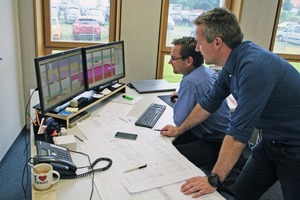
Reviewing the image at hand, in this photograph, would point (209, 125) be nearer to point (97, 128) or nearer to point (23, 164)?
point (97, 128)

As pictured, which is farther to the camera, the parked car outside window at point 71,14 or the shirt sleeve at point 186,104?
the parked car outside window at point 71,14

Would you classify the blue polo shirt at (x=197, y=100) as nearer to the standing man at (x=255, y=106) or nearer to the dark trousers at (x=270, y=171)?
the standing man at (x=255, y=106)

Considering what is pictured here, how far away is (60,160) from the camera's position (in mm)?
1329

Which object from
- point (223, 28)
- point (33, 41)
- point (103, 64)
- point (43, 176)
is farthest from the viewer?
point (33, 41)

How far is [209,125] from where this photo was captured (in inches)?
80.4

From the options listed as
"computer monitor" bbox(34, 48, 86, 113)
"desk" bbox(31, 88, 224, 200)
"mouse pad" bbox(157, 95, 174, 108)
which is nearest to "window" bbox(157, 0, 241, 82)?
"mouse pad" bbox(157, 95, 174, 108)

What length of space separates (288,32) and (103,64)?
9.02ft

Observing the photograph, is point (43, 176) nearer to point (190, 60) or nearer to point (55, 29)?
point (190, 60)

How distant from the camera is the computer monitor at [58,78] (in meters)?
1.70

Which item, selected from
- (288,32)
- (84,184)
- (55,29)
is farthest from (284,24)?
(84,184)

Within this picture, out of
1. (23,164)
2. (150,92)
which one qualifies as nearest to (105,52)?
(150,92)

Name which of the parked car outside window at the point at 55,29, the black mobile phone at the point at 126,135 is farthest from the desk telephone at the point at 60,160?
the parked car outside window at the point at 55,29

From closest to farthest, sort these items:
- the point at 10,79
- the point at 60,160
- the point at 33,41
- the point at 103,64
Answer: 1. the point at 60,160
2. the point at 103,64
3. the point at 10,79
4. the point at 33,41

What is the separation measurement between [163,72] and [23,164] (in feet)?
6.43
